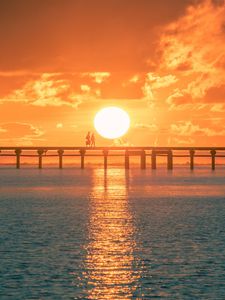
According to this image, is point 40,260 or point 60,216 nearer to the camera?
point 40,260

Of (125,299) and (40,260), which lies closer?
(125,299)

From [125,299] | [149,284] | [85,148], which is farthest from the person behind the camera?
[85,148]

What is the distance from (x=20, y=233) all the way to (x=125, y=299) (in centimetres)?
1504

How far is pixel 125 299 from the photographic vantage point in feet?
60.7

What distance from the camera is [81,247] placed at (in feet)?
91.8

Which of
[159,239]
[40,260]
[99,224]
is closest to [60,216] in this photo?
[99,224]

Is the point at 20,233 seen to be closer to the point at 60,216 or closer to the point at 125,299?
the point at 60,216

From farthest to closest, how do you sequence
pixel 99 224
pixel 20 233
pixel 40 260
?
pixel 99 224 < pixel 20 233 < pixel 40 260

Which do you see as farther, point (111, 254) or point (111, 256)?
point (111, 254)

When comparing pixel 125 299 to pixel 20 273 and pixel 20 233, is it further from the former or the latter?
pixel 20 233

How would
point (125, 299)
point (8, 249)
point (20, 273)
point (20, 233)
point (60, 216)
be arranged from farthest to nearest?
point (60, 216)
point (20, 233)
point (8, 249)
point (20, 273)
point (125, 299)

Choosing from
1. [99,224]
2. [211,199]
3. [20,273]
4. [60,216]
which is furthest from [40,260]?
[211,199]

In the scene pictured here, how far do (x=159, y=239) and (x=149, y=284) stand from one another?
10386 millimetres

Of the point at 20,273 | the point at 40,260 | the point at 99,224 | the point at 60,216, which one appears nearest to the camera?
the point at 20,273
